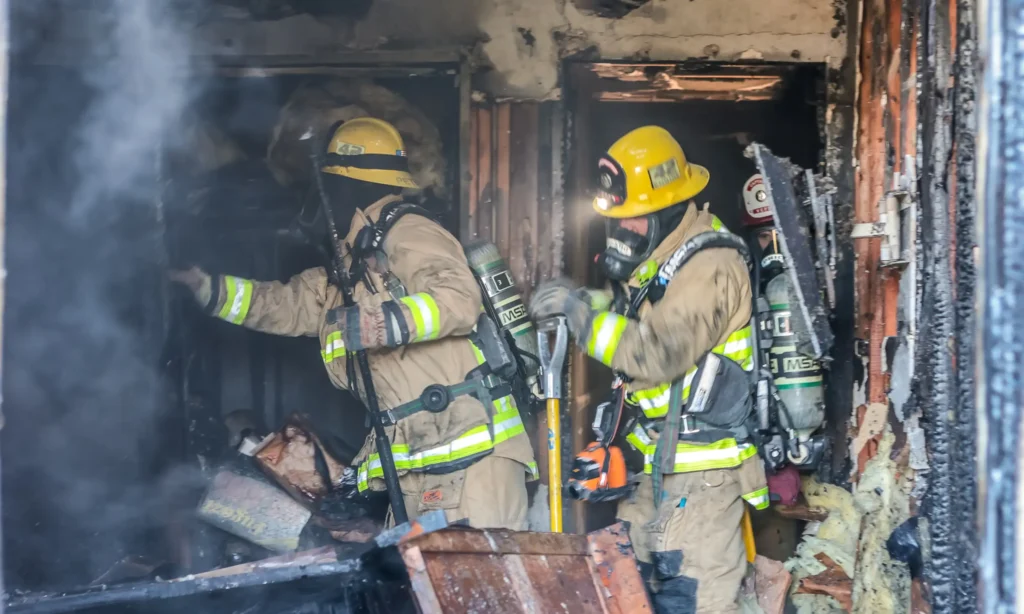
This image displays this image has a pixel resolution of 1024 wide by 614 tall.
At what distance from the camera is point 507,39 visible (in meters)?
4.56

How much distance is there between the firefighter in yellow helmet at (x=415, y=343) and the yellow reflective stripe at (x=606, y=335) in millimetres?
483

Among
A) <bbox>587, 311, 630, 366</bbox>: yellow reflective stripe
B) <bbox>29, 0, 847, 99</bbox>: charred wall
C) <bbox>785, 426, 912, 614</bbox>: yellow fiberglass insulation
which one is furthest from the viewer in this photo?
<bbox>29, 0, 847, 99</bbox>: charred wall

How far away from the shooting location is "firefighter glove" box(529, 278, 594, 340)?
371 cm

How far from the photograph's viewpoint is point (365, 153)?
4105 millimetres

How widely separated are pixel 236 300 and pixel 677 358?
1.84m

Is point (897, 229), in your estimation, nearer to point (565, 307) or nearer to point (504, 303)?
point (565, 307)

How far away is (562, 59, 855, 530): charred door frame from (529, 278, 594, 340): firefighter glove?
79 centimetres

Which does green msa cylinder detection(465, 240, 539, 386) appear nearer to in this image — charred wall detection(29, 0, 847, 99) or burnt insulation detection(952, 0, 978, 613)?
charred wall detection(29, 0, 847, 99)

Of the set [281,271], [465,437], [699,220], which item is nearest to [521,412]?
[465,437]

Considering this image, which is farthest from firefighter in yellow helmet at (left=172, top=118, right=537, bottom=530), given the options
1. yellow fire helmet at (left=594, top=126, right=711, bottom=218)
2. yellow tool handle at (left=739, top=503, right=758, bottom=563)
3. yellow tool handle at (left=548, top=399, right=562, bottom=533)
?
yellow tool handle at (left=739, top=503, right=758, bottom=563)

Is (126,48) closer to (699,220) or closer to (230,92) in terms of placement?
(230,92)

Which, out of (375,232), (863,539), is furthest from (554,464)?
Result: (863,539)

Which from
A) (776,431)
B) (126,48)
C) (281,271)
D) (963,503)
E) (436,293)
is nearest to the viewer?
(963,503)

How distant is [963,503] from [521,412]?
6.81ft
